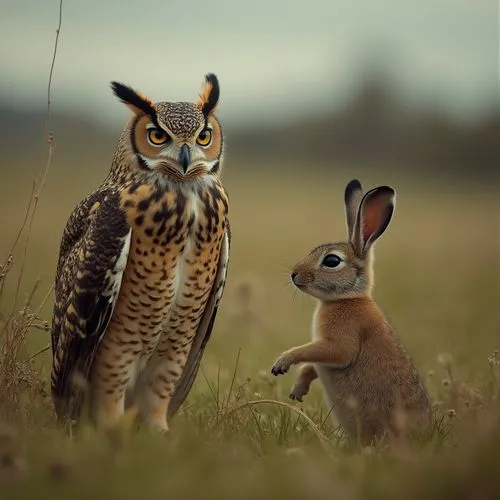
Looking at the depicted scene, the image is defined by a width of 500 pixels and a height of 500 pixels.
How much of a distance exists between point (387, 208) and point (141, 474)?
9.90ft

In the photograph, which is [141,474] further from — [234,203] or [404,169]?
[404,169]

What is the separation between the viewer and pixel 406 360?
5.87m

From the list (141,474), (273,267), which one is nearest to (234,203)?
(273,267)

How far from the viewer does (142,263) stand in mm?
5492

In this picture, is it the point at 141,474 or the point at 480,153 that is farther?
the point at 480,153

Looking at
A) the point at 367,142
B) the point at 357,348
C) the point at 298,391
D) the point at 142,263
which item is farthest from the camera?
the point at 367,142

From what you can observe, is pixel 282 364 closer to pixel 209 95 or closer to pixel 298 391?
pixel 298 391

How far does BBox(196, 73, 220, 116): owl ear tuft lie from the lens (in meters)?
5.98

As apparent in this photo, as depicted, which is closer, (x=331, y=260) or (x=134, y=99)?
(x=134, y=99)

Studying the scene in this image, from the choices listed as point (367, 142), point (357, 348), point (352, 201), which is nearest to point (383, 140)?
point (367, 142)

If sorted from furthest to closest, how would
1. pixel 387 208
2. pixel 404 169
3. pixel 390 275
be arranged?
pixel 404 169
pixel 390 275
pixel 387 208

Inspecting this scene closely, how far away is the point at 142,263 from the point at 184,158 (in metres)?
0.66

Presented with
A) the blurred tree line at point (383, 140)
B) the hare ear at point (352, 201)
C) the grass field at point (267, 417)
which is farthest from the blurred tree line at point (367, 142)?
the hare ear at point (352, 201)

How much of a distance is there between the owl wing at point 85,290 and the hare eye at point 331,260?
4.74 feet
